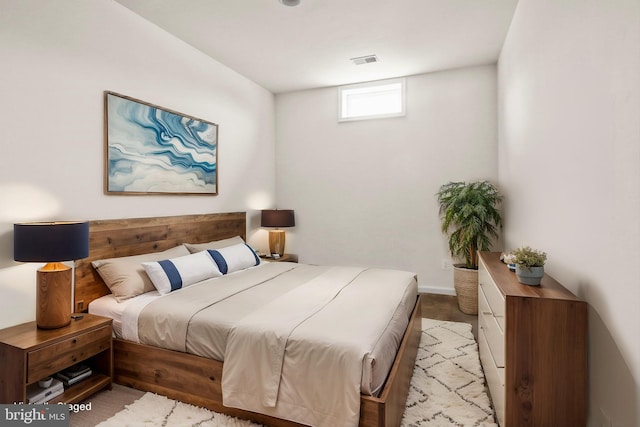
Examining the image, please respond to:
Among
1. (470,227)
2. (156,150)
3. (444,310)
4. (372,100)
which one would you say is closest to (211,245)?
(156,150)

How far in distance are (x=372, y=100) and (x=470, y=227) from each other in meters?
2.21

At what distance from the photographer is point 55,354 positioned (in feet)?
6.43

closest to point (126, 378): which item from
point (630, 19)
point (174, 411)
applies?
point (174, 411)

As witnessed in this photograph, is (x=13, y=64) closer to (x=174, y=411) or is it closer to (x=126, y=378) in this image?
(x=126, y=378)

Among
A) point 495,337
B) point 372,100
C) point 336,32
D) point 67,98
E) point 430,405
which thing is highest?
point 336,32

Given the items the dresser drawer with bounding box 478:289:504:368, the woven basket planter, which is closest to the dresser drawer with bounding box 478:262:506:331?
the dresser drawer with bounding box 478:289:504:368

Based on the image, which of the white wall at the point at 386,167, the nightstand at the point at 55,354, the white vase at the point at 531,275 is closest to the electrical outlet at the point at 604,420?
the white vase at the point at 531,275

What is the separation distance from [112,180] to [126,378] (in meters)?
1.52

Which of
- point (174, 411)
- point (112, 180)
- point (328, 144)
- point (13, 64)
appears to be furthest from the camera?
point (328, 144)

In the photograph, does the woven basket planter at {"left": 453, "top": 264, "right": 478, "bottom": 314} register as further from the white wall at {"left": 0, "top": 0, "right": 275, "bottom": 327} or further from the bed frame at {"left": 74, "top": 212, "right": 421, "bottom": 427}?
the white wall at {"left": 0, "top": 0, "right": 275, "bottom": 327}

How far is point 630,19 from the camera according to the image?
1182 mm

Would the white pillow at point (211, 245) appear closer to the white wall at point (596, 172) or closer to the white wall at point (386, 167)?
the white wall at point (386, 167)

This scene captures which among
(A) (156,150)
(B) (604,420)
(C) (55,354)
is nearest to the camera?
(B) (604,420)

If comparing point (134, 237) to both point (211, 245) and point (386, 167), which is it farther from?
point (386, 167)
